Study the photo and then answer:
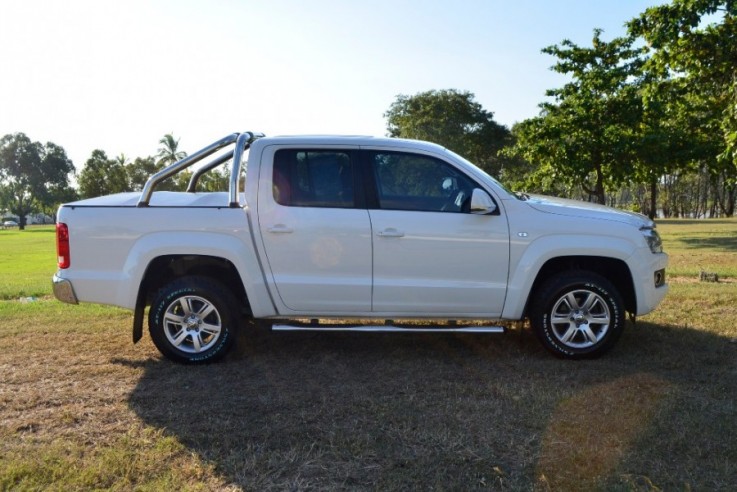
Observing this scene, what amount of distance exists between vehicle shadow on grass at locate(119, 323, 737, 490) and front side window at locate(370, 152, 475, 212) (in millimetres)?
1388

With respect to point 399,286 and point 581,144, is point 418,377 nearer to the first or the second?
point 399,286

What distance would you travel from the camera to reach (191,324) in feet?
16.9

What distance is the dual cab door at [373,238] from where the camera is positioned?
503 cm

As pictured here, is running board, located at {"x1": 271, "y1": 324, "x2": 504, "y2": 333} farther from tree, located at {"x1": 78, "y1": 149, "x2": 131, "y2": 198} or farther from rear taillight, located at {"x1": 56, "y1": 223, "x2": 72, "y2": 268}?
tree, located at {"x1": 78, "y1": 149, "x2": 131, "y2": 198}

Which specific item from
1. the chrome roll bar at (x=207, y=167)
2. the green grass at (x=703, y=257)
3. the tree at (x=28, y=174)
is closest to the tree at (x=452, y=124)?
the green grass at (x=703, y=257)

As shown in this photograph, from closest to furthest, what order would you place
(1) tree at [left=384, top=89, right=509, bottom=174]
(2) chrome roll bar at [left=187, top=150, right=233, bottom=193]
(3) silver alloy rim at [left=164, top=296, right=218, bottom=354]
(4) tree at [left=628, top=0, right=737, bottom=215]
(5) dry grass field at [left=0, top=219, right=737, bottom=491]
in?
(5) dry grass field at [left=0, top=219, right=737, bottom=491] → (3) silver alloy rim at [left=164, top=296, right=218, bottom=354] → (2) chrome roll bar at [left=187, top=150, right=233, bottom=193] → (4) tree at [left=628, top=0, right=737, bottom=215] → (1) tree at [left=384, top=89, right=509, bottom=174]

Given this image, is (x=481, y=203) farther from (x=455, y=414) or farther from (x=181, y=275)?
(x=181, y=275)

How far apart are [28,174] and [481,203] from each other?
92.0m

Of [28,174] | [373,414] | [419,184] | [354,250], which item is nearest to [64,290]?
[354,250]

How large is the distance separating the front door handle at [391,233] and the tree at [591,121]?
17197mm

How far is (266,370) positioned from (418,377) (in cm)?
129

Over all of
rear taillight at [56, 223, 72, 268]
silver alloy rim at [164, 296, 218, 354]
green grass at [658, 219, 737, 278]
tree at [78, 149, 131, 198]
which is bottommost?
green grass at [658, 219, 737, 278]

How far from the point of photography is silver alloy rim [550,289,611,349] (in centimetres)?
516

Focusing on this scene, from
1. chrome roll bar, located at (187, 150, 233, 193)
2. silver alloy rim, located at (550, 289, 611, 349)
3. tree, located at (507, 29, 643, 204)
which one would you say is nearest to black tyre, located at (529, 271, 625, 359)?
silver alloy rim, located at (550, 289, 611, 349)
